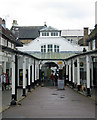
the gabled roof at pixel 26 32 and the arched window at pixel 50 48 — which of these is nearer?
the arched window at pixel 50 48

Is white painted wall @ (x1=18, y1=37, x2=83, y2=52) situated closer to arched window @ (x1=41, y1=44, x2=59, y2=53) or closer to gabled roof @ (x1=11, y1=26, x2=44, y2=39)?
arched window @ (x1=41, y1=44, x2=59, y2=53)

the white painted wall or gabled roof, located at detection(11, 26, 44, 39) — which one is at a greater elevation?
gabled roof, located at detection(11, 26, 44, 39)

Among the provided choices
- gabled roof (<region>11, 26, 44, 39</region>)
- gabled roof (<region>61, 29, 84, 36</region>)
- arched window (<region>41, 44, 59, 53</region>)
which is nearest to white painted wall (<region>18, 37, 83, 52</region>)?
arched window (<region>41, 44, 59, 53</region>)

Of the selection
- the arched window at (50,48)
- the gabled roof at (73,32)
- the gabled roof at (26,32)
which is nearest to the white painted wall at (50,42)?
the arched window at (50,48)

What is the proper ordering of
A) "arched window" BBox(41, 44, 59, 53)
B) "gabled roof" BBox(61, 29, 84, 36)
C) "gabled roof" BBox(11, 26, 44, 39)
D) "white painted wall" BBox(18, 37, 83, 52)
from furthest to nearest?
"gabled roof" BBox(61, 29, 84, 36) → "gabled roof" BBox(11, 26, 44, 39) → "white painted wall" BBox(18, 37, 83, 52) → "arched window" BBox(41, 44, 59, 53)

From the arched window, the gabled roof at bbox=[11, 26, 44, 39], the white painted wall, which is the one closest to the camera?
the arched window

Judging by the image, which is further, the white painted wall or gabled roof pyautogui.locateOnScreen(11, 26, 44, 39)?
gabled roof pyautogui.locateOnScreen(11, 26, 44, 39)

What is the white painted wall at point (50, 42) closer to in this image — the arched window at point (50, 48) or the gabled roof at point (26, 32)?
the arched window at point (50, 48)

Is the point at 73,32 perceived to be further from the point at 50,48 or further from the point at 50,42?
the point at 50,48

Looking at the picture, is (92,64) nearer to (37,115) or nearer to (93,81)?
(93,81)

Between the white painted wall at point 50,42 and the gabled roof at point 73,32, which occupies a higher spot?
the gabled roof at point 73,32

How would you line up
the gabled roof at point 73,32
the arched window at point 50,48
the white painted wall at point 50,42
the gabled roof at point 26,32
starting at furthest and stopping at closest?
the gabled roof at point 73,32 < the gabled roof at point 26,32 < the white painted wall at point 50,42 < the arched window at point 50,48

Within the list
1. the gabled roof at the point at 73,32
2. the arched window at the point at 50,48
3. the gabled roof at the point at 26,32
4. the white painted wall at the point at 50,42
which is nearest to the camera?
the arched window at the point at 50,48

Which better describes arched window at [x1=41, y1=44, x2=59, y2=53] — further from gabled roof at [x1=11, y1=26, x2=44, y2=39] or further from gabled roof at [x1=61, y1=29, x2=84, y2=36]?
gabled roof at [x1=61, y1=29, x2=84, y2=36]
